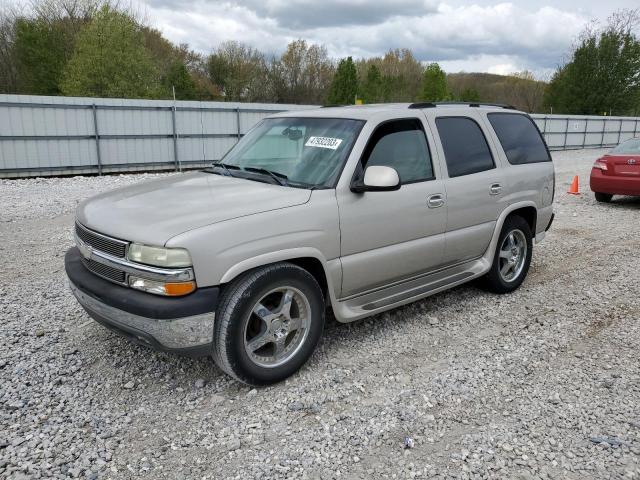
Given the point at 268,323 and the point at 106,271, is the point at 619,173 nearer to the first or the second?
the point at 268,323

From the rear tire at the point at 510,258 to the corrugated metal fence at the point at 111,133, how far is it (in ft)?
44.8

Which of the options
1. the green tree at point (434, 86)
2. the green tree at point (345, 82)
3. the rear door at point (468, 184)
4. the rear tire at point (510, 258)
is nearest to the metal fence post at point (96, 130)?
the rear door at point (468, 184)

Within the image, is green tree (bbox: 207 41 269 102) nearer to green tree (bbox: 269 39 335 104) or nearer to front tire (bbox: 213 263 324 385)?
green tree (bbox: 269 39 335 104)

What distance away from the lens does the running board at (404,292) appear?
3.83m

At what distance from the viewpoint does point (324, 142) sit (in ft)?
13.0

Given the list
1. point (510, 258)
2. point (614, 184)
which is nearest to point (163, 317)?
point (510, 258)

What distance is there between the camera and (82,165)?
15430mm

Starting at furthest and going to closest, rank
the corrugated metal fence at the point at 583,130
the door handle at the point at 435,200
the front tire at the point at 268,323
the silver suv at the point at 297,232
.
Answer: the corrugated metal fence at the point at 583,130 → the door handle at the point at 435,200 → the front tire at the point at 268,323 → the silver suv at the point at 297,232

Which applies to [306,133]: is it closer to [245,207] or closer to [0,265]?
[245,207]

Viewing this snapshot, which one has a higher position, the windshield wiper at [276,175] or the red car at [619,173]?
the windshield wiper at [276,175]

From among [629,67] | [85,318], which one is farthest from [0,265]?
[629,67]

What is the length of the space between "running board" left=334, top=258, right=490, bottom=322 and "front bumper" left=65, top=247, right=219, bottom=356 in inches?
42.3

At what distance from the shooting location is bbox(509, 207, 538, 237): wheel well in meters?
5.37

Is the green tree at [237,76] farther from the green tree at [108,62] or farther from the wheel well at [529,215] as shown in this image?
the wheel well at [529,215]
